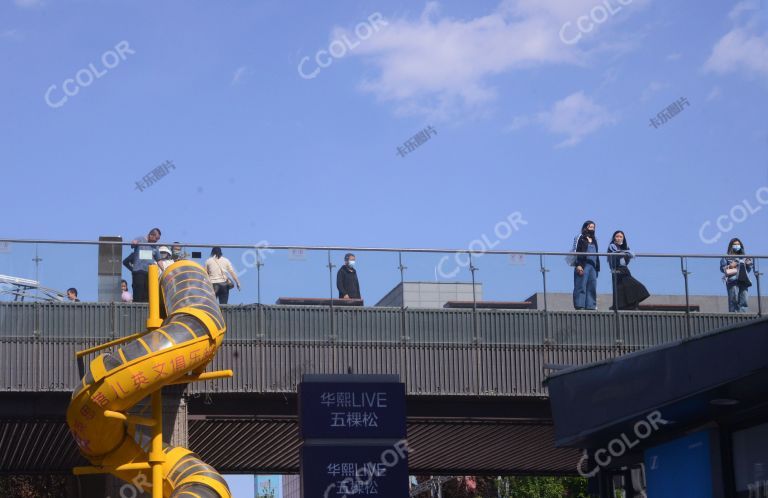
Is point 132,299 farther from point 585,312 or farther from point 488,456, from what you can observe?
point 488,456

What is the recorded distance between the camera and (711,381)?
15.2 metres

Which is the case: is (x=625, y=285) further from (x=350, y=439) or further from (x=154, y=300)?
(x=154, y=300)

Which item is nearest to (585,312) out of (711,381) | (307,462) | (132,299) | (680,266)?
(680,266)

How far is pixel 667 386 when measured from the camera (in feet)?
53.0

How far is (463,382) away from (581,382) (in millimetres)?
7644

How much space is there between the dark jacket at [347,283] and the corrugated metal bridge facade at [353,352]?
0.37 metres

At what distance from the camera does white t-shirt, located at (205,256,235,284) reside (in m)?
25.1

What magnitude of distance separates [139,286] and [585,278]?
9386 millimetres

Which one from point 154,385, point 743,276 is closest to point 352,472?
point 154,385

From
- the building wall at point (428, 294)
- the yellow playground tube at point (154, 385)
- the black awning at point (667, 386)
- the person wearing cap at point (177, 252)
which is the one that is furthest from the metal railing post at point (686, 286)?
the yellow playground tube at point (154, 385)

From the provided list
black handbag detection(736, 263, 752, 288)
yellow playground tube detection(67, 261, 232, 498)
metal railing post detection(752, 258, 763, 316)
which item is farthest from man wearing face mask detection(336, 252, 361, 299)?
metal railing post detection(752, 258, 763, 316)

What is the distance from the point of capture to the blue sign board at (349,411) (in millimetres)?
22594

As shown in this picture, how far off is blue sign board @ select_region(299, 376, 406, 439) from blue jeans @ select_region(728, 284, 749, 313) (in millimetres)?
8314

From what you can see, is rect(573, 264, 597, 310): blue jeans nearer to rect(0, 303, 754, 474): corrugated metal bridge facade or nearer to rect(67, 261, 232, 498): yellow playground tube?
rect(0, 303, 754, 474): corrugated metal bridge facade
